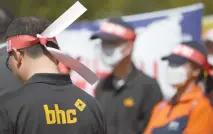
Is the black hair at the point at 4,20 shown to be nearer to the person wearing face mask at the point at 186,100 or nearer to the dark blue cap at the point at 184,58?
the person wearing face mask at the point at 186,100

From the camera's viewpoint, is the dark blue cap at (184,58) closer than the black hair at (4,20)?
No

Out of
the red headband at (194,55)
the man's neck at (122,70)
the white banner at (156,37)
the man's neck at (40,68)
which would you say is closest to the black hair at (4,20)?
the man's neck at (40,68)

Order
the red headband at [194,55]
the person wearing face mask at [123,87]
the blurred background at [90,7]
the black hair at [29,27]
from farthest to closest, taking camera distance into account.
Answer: the blurred background at [90,7]
the person wearing face mask at [123,87]
the red headband at [194,55]
the black hair at [29,27]

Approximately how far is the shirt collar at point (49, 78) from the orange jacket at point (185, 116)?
2155 mm

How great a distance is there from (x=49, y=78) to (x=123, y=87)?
2.92 metres

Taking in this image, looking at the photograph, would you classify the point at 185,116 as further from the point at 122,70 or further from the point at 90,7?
the point at 90,7

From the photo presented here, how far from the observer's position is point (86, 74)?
4.24 meters

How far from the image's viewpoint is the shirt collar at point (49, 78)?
393cm

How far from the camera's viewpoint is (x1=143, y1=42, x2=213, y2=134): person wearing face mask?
6.02m

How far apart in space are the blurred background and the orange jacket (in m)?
3.47

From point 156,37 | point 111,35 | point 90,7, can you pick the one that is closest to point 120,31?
point 111,35

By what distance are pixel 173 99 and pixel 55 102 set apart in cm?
252

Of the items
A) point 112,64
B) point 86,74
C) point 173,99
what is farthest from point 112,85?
point 86,74

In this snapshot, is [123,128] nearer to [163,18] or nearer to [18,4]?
[163,18]
